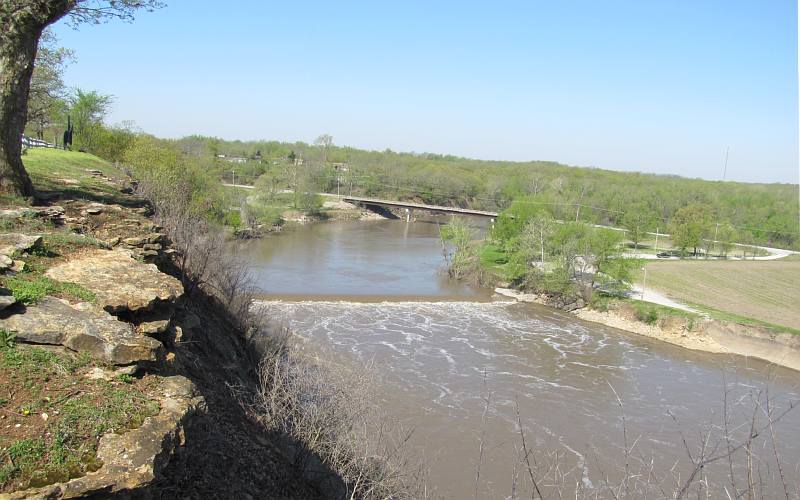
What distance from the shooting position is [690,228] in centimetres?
5038

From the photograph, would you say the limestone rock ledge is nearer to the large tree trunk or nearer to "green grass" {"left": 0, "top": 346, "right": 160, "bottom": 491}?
"green grass" {"left": 0, "top": 346, "right": 160, "bottom": 491}

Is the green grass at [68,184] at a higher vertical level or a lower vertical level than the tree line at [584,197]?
lower

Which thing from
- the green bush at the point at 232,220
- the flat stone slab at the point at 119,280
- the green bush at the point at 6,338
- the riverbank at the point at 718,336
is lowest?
the riverbank at the point at 718,336

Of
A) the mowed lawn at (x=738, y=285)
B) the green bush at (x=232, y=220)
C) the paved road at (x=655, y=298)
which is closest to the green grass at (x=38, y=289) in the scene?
the paved road at (x=655, y=298)

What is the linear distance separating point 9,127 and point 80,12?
2790mm

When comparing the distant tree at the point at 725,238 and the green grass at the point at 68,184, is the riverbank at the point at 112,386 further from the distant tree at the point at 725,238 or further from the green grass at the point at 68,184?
the distant tree at the point at 725,238

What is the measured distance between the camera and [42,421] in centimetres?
419

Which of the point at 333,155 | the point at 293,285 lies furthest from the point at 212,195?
the point at 333,155

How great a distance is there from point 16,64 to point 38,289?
19.3 ft

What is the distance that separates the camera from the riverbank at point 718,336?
24.6 m

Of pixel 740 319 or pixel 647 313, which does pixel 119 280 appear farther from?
pixel 740 319

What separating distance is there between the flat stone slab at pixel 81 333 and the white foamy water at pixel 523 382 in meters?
7.26

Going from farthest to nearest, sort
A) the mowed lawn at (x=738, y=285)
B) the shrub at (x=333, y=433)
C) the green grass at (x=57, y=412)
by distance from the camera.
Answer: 1. the mowed lawn at (x=738, y=285)
2. the shrub at (x=333, y=433)
3. the green grass at (x=57, y=412)

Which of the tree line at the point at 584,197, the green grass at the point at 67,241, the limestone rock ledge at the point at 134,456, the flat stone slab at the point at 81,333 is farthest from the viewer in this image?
the tree line at the point at 584,197
